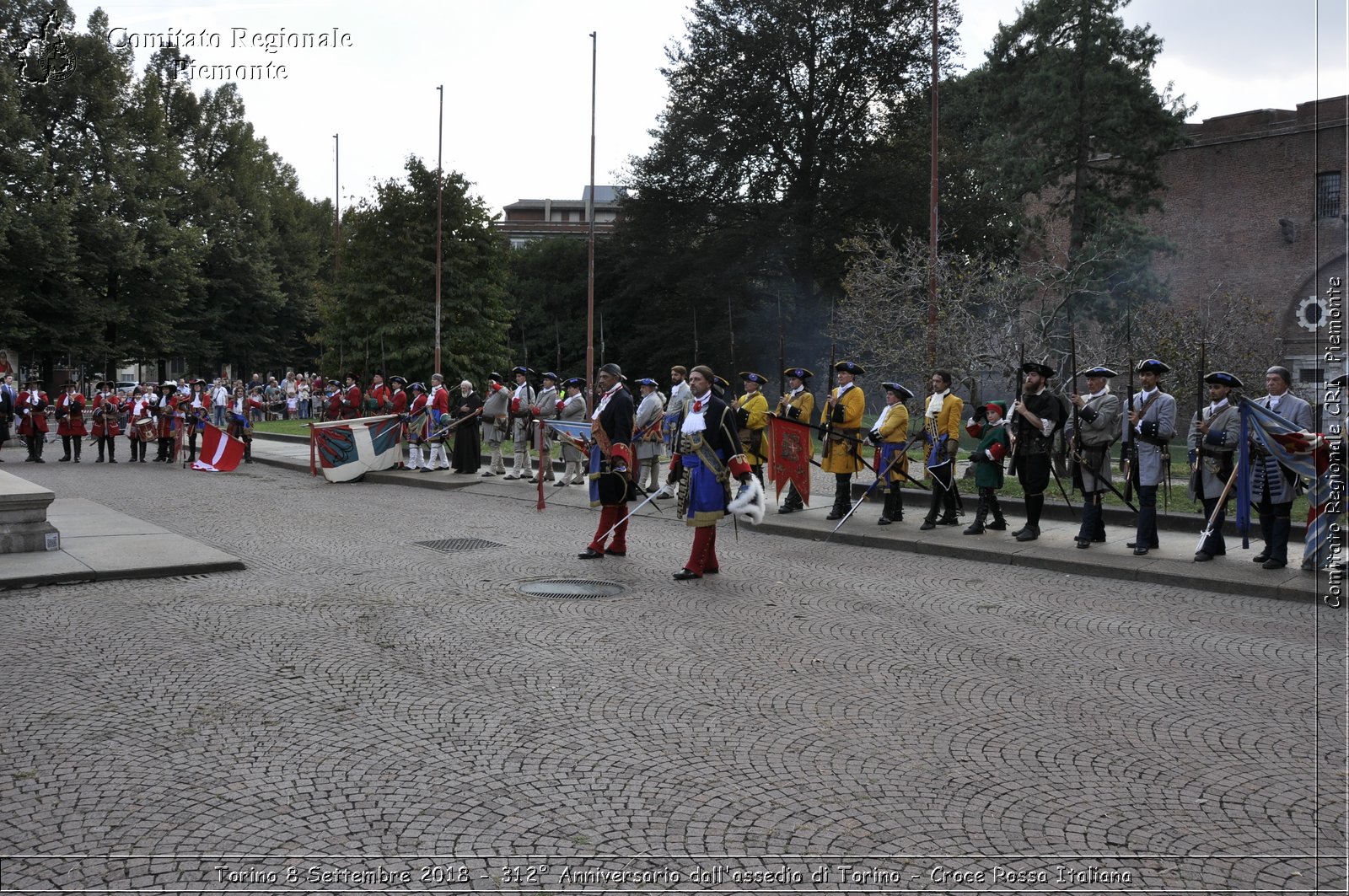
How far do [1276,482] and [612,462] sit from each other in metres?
6.48

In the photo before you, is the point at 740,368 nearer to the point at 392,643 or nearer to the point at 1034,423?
the point at 1034,423

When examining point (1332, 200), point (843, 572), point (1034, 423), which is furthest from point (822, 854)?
point (1332, 200)

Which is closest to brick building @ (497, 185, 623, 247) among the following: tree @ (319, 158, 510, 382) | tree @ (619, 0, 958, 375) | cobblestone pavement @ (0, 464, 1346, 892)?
tree @ (319, 158, 510, 382)

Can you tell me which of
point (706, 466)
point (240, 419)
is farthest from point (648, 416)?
point (240, 419)

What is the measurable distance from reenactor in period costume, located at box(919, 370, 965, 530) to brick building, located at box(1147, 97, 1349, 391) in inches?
1356

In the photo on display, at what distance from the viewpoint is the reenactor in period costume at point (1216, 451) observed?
36.1ft

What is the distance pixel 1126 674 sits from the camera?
6840 millimetres

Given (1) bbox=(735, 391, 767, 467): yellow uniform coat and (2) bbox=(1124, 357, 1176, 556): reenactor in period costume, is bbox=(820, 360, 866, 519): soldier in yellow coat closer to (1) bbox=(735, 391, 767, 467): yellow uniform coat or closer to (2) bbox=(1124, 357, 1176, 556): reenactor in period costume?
(1) bbox=(735, 391, 767, 467): yellow uniform coat

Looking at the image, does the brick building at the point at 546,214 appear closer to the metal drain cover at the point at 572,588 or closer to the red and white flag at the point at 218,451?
the red and white flag at the point at 218,451

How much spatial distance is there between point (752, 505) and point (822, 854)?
235 inches

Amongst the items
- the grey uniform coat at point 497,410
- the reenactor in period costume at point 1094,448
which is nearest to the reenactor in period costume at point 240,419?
the grey uniform coat at point 497,410

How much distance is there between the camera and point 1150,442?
11.5 meters

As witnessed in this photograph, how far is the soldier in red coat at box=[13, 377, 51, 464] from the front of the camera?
81.1 feet

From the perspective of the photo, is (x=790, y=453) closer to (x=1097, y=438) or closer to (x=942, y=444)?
(x=942, y=444)
